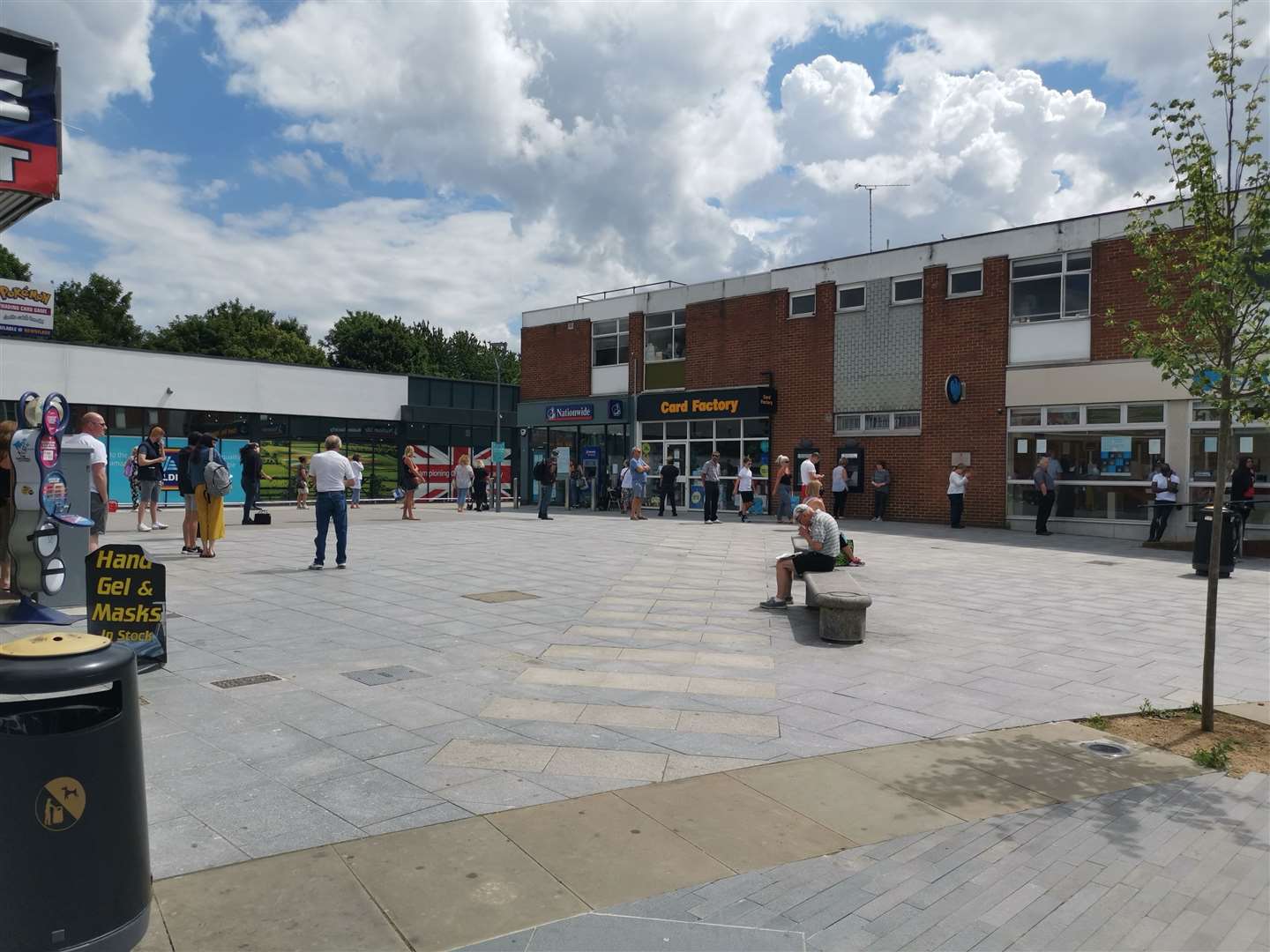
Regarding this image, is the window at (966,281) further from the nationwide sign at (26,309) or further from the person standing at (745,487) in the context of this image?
the nationwide sign at (26,309)

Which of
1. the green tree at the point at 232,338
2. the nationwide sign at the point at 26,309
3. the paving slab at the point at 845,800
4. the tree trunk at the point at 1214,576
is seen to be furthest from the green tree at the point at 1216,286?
the green tree at the point at 232,338

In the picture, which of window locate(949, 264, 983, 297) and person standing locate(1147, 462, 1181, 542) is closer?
person standing locate(1147, 462, 1181, 542)

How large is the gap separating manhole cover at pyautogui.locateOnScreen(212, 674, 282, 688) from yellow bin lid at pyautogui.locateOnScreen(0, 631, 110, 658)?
3316mm

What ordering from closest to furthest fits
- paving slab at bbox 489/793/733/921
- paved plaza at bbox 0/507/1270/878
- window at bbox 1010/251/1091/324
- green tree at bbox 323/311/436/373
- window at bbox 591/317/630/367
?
paving slab at bbox 489/793/733/921, paved plaza at bbox 0/507/1270/878, window at bbox 1010/251/1091/324, window at bbox 591/317/630/367, green tree at bbox 323/311/436/373

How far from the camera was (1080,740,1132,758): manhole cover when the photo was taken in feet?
17.4

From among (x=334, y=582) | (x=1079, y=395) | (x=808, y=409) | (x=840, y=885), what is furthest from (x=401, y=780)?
(x=808, y=409)

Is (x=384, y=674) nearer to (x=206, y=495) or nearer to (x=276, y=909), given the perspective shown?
(x=276, y=909)

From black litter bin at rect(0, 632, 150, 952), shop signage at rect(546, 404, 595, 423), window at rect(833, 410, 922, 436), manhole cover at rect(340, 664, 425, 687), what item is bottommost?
manhole cover at rect(340, 664, 425, 687)

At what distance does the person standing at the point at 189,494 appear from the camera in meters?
12.6

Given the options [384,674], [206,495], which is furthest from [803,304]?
[384,674]

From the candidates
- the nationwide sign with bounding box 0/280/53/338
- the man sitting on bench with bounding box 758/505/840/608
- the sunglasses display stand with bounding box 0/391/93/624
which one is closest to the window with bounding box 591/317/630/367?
the nationwide sign with bounding box 0/280/53/338

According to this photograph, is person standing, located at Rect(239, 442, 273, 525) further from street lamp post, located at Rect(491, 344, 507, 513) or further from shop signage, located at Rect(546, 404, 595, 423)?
shop signage, located at Rect(546, 404, 595, 423)

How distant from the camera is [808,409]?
2530 centimetres

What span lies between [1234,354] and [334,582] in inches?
375
